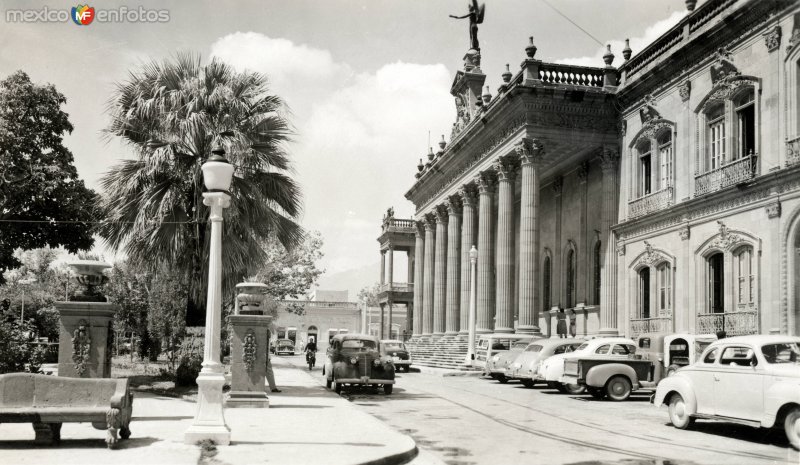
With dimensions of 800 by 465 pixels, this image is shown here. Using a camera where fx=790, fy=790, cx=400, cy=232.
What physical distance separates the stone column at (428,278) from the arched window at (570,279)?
1347 cm

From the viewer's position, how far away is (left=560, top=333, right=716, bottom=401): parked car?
2080cm

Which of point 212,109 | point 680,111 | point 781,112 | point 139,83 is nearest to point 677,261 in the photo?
point 680,111

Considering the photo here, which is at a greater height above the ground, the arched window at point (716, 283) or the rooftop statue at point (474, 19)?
the rooftop statue at point (474, 19)

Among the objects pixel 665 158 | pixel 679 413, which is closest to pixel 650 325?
pixel 665 158

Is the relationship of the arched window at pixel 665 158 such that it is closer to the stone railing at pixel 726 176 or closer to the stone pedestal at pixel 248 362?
the stone railing at pixel 726 176

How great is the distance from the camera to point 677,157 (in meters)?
27.8

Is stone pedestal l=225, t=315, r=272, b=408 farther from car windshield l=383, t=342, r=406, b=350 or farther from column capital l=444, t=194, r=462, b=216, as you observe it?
column capital l=444, t=194, r=462, b=216

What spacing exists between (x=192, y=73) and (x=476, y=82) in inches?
1121

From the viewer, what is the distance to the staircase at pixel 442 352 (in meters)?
39.4

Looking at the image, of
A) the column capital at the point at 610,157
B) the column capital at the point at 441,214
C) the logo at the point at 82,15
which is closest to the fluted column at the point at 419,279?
the column capital at the point at 441,214

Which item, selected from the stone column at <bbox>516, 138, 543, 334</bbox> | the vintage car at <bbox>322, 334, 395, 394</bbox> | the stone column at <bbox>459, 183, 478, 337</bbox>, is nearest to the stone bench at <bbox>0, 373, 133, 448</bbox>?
the vintage car at <bbox>322, 334, 395, 394</bbox>

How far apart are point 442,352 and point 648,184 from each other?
16.9 m

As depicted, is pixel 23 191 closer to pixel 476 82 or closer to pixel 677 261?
pixel 677 261

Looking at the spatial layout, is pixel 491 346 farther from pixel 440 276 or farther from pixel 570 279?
pixel 440 276
